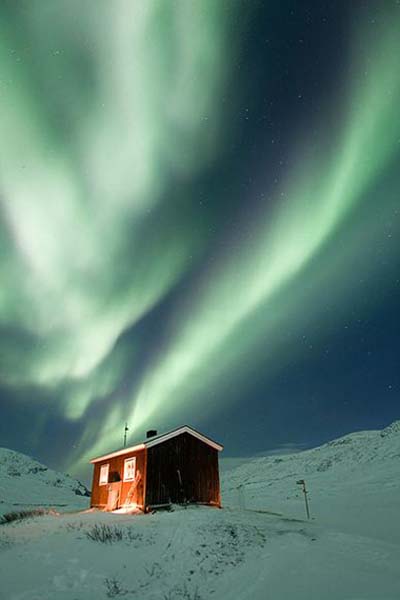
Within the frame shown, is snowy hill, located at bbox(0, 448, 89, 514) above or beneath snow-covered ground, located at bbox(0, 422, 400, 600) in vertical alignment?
above


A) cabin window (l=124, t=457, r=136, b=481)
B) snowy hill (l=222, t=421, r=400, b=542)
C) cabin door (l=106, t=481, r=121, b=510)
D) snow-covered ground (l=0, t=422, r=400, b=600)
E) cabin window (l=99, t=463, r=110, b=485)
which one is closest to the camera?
snow-covered ground (l=0, t=422, r=400, b=600)

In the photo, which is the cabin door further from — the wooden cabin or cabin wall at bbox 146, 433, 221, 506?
cabin wall at bbox 146, 433, 221, 506

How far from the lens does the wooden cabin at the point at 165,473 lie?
73.4 ft

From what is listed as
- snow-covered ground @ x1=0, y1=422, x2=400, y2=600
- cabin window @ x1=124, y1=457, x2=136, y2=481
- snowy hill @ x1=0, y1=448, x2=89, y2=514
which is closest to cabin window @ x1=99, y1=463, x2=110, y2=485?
cabin window @ x1=124, y1=457, x2=136, y2=481

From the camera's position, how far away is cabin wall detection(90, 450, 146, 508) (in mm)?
22578

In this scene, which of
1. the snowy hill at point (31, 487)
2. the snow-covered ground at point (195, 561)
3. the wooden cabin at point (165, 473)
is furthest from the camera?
the snowy hill at point (31, 487)

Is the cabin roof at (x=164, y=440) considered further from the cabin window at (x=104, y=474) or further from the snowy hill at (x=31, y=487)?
the snowy hill at (x=31, y=487)

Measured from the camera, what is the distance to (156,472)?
2266 cm

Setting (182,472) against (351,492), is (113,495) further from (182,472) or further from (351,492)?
(351,492)

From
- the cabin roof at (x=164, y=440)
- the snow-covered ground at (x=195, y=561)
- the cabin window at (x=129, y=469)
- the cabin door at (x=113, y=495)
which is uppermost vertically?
the cabin roof at (x=164, y=440)

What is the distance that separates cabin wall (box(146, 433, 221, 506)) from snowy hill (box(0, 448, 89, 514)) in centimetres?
3403

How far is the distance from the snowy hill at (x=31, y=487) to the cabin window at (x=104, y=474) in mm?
25333

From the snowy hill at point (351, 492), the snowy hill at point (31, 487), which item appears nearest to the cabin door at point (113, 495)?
the snowy hill at point (351, 492)

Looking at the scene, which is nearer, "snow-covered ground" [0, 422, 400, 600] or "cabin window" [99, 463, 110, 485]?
"snow-covered ground" [0, 422, 400, 600]
